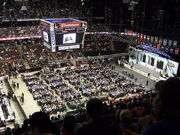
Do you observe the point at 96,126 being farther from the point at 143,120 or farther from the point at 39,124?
the point at 143,120

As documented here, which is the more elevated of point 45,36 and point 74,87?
point 45,36

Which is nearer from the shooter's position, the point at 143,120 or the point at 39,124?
the point at 39,124

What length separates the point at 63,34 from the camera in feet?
89.0

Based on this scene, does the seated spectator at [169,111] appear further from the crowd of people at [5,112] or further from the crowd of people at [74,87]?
the crowd of people at [74,87]

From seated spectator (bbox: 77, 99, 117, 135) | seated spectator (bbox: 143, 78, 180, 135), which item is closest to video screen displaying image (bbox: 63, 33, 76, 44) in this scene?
seated spectator (bbox: 77, 99, 117, 135)

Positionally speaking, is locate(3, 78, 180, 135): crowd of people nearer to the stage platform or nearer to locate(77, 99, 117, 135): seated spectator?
locate(77, 99, 117, 135): seated spectator

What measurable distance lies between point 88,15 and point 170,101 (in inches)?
1752

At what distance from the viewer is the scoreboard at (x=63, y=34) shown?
26422 mm

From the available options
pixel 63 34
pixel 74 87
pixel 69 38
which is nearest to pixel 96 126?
pixel 74 87

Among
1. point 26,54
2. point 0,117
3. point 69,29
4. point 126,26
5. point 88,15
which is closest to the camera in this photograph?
point 0,117

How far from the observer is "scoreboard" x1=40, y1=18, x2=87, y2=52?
26.4 metres

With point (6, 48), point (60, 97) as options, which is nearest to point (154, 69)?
point (60, 97)

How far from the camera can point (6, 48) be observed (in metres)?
36.4

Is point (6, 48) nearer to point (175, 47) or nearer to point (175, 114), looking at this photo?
point (175, 47)
